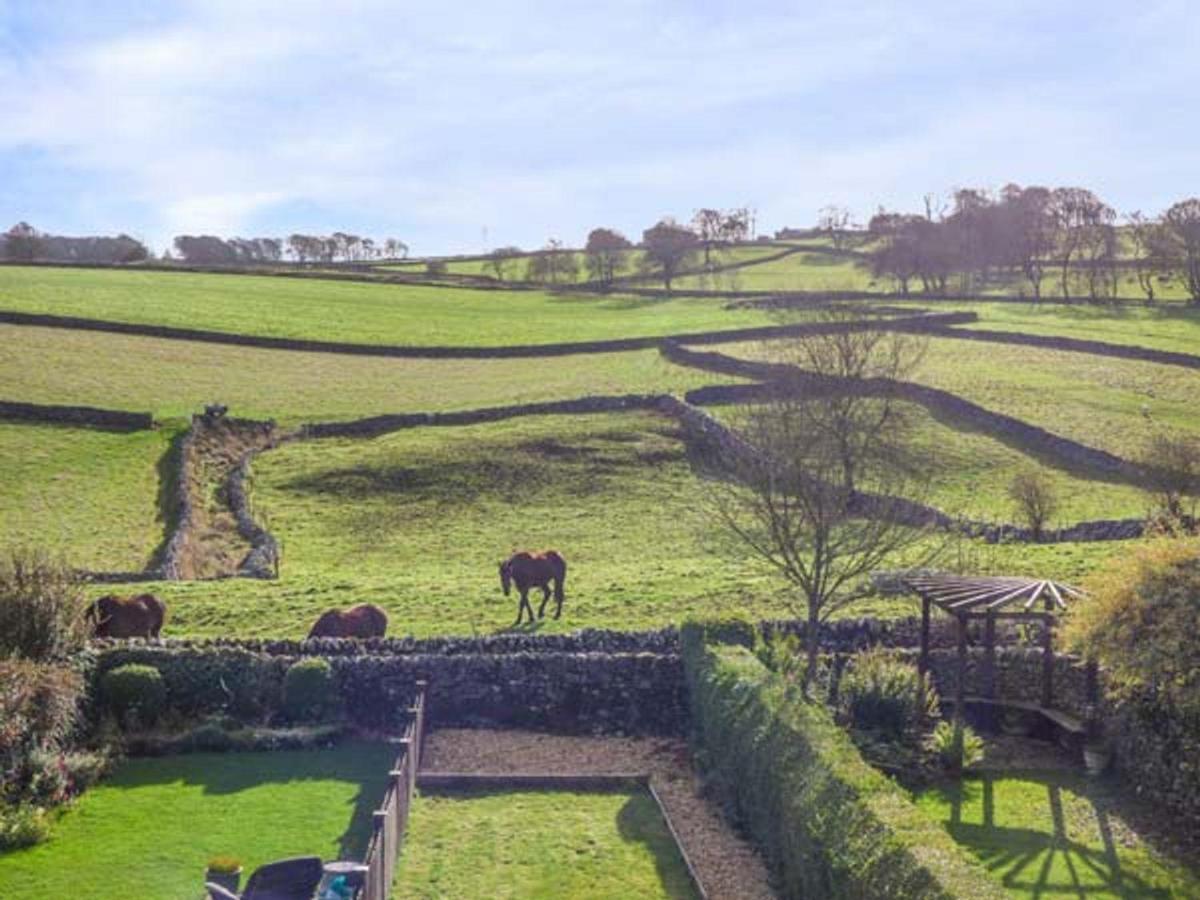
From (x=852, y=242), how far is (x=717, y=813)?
5613 inches

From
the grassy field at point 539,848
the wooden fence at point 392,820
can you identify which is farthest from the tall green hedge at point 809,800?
the wooden fence at point 392,820

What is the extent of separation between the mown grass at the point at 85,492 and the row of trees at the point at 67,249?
64078mm

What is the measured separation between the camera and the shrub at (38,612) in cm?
2000

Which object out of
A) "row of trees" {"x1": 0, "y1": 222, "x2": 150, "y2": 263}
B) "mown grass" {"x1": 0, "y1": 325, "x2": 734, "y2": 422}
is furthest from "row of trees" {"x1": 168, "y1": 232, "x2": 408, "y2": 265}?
"mown grass" {"x1": 0, "y1": 325, "x2": 734, "y2": 422}

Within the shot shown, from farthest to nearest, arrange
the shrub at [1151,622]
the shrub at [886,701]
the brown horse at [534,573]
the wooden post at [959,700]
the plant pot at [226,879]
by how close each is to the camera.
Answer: the brown horse at [534,573], the shrub at [886,701], the wooden post at [959,700], the shrub at [1151,622], the plant pot at [226,879]

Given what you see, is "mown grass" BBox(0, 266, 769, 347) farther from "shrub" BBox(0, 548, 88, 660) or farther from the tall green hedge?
the tall green hedge

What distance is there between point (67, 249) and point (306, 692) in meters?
159

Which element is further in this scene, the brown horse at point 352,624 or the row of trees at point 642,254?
the row of trees at point 642,254

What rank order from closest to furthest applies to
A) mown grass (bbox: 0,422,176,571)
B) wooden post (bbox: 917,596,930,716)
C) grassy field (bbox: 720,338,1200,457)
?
wooden post (bbox: 917,596,930,716) → mown grass (bbox: 0,422,176,571) → grassy field (bbox: 720,338,1200,457)

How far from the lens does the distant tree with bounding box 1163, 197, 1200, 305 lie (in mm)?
87562

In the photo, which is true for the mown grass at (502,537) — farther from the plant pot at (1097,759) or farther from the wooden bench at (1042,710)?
the plant pot at (1097,759)

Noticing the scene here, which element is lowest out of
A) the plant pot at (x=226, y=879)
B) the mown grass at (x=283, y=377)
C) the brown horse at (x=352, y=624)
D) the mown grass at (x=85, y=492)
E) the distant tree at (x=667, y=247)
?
the plant pot at (x=226, y=879)

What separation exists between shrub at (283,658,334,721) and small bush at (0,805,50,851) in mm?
5210

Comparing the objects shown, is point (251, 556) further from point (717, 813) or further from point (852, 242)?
point (852, 242)
